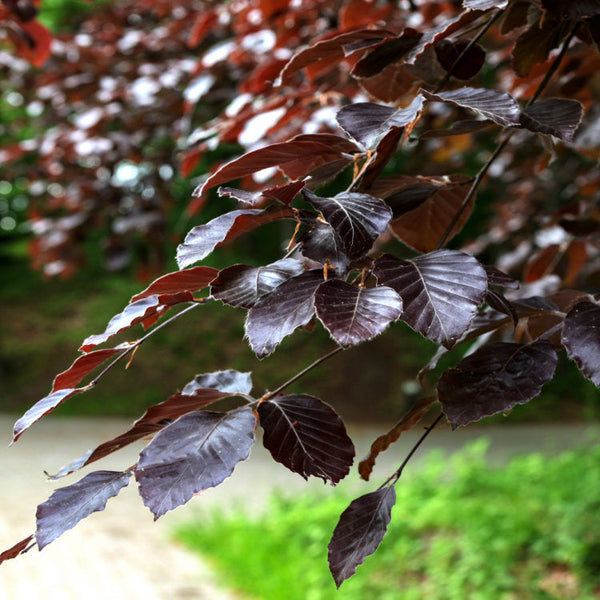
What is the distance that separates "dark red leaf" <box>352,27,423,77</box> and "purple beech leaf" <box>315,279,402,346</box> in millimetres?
343

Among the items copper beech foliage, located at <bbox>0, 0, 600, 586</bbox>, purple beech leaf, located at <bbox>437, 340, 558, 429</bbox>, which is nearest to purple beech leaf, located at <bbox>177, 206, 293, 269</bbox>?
copper beech foliage, located at <bbox>0, 0, 600, 586</bbox>

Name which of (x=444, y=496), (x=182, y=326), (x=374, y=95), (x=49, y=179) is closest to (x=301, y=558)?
(x=444, y=496)

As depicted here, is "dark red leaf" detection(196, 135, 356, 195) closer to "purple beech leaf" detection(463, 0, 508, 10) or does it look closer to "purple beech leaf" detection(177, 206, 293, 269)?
"purple beech leaf" detection(177, 206, 293, 269)

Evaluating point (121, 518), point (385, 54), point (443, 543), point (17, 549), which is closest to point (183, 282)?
point (17, 549)

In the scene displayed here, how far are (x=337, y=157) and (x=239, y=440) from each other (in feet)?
0.98

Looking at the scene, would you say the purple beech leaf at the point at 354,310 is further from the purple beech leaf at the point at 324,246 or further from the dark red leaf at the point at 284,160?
the dark red leaf at the point at 284,160

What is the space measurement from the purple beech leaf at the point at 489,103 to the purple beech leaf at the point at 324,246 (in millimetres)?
146

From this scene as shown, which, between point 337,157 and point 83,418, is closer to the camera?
point 337,157

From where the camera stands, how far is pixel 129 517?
4793mm

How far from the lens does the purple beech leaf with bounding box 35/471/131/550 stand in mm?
573

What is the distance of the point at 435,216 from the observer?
87 centimetres

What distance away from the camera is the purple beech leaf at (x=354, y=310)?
20.7 inches

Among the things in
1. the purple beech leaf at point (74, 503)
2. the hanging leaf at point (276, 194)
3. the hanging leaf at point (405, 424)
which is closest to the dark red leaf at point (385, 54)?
the hanging leaf at point (276, 194)

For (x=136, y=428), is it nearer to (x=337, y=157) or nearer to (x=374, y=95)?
(x=337, y=157)
